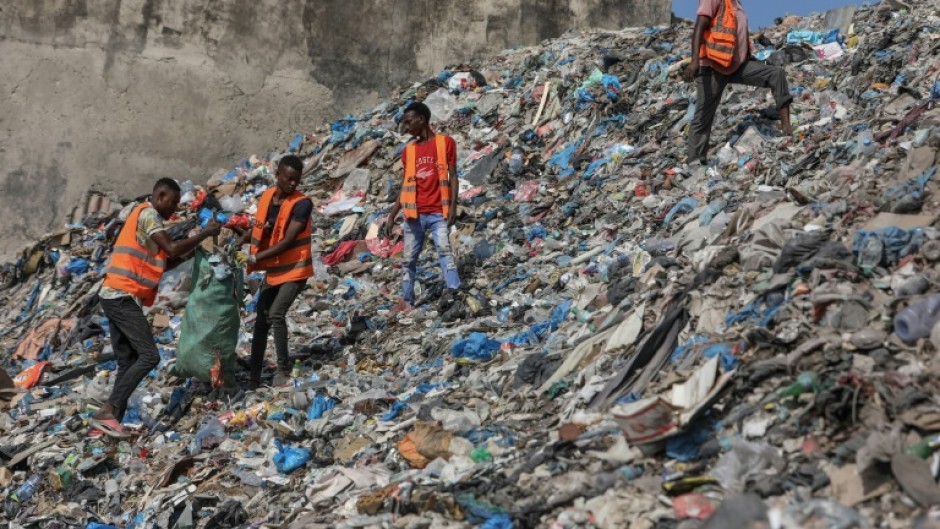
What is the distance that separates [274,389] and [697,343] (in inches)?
116

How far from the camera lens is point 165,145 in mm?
11289

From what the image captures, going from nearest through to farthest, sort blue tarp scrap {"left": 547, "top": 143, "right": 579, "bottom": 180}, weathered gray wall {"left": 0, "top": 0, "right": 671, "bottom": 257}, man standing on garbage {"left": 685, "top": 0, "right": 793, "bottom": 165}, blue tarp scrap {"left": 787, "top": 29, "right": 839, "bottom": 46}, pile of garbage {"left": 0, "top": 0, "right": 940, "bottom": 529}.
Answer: pile of garbage {"left": 0, "top": 0, "right": 940, "bottom": 529}, man standing on garbage {"left": 685, "top": 0, "right": 793, "bottom": 165}, blue tarp scrap {"left": 547, "top": 143, "right": 579, "bottom": 180}, blue tarp scrap {"left": 787, "top": 29, "right": 839, "bottom": 46}, weathered gray wall {"left": 0, "top": 0, "right": 671, "bottom": 257}

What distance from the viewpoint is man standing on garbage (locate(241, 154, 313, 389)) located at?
6.58 m

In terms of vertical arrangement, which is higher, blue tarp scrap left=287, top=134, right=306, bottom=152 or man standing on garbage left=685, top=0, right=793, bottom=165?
man standing on garbage left=685, top=0, right=793, bottom=165

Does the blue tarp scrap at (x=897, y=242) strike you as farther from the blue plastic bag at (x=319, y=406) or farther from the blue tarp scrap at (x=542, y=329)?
the blue plastic bag at (x=319, y=406)

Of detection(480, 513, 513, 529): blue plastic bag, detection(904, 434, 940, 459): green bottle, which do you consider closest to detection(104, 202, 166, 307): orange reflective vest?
detection(480, 513, 513, 529): blue plastic bag

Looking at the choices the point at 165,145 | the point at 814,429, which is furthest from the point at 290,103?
the point at 814,429

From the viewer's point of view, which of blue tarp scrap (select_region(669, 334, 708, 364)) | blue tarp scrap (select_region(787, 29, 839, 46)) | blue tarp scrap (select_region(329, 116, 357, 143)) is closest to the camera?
blue tarp scrap (select_region(669, 334, 708, 364))

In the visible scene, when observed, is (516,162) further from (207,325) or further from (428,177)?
(207,325)

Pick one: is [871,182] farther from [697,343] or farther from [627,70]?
[627,70]

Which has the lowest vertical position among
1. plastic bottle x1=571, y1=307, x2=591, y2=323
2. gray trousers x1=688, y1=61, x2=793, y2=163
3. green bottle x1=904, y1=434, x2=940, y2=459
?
plastic bottle x1=571, y1=307, x2=591, y2=323

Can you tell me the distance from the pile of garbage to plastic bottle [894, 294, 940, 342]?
0.01 metres

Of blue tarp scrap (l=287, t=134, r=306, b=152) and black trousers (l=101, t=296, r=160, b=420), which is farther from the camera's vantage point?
blue tarp scrap (l=287, t=134, r=306, b=152)

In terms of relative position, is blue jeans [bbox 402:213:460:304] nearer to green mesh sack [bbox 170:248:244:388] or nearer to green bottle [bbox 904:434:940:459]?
green mesh sack [bbox 170:248:244:388]
